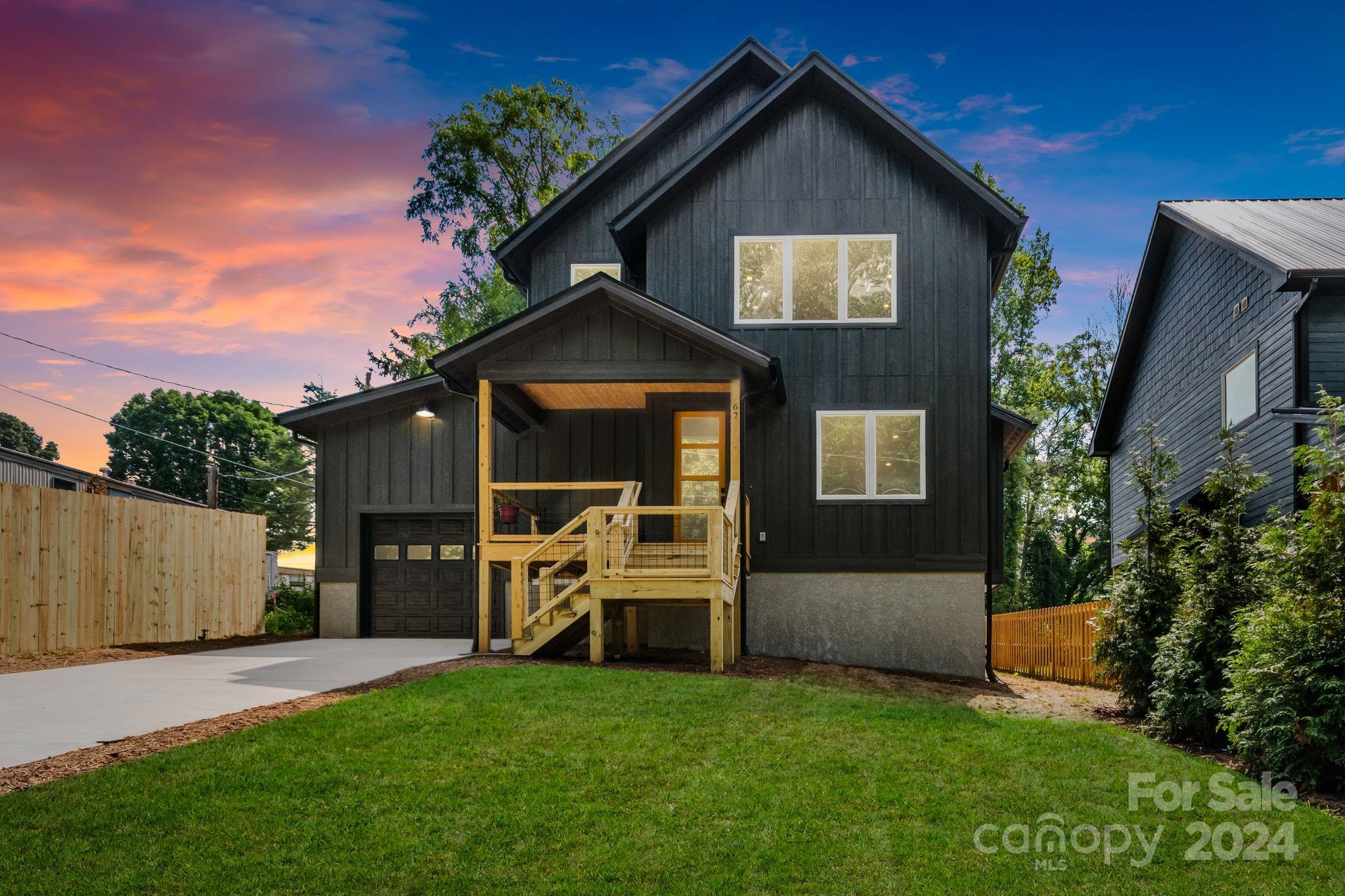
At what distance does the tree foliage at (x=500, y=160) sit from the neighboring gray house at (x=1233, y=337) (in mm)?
15354

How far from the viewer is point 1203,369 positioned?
51.3 ft

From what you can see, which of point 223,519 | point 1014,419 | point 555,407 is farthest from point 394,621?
point 1014,419

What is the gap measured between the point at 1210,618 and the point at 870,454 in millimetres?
5383

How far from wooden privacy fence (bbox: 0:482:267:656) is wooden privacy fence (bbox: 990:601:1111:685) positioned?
1300cm

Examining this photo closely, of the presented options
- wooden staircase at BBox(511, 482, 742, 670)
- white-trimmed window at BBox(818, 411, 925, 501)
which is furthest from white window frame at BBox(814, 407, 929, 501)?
wooden staircase at BBox(511, 482, 742, 670)

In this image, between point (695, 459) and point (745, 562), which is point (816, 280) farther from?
point (745, 562)

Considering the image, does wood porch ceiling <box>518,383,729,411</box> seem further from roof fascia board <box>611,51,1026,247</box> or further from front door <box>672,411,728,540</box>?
roof fascia board <box>611,51,1026,247</box>

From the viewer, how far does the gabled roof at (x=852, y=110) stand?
13.3 metres

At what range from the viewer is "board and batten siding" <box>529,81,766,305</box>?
627 inches

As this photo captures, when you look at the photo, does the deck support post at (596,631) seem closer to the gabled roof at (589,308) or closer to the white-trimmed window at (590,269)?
the gabled roof at (589,308)

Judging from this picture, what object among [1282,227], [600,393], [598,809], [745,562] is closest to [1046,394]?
[1282,227]

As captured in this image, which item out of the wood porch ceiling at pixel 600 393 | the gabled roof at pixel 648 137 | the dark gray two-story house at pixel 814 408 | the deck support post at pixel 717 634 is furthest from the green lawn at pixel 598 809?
the gabled roof at pixel 648 137

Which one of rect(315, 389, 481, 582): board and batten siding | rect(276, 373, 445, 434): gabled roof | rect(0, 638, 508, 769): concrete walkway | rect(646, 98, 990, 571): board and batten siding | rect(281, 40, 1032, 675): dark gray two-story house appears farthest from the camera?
rect(315, 389, 481, 582): board and batten siding

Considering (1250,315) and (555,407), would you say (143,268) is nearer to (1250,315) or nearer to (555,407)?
(555,407)
